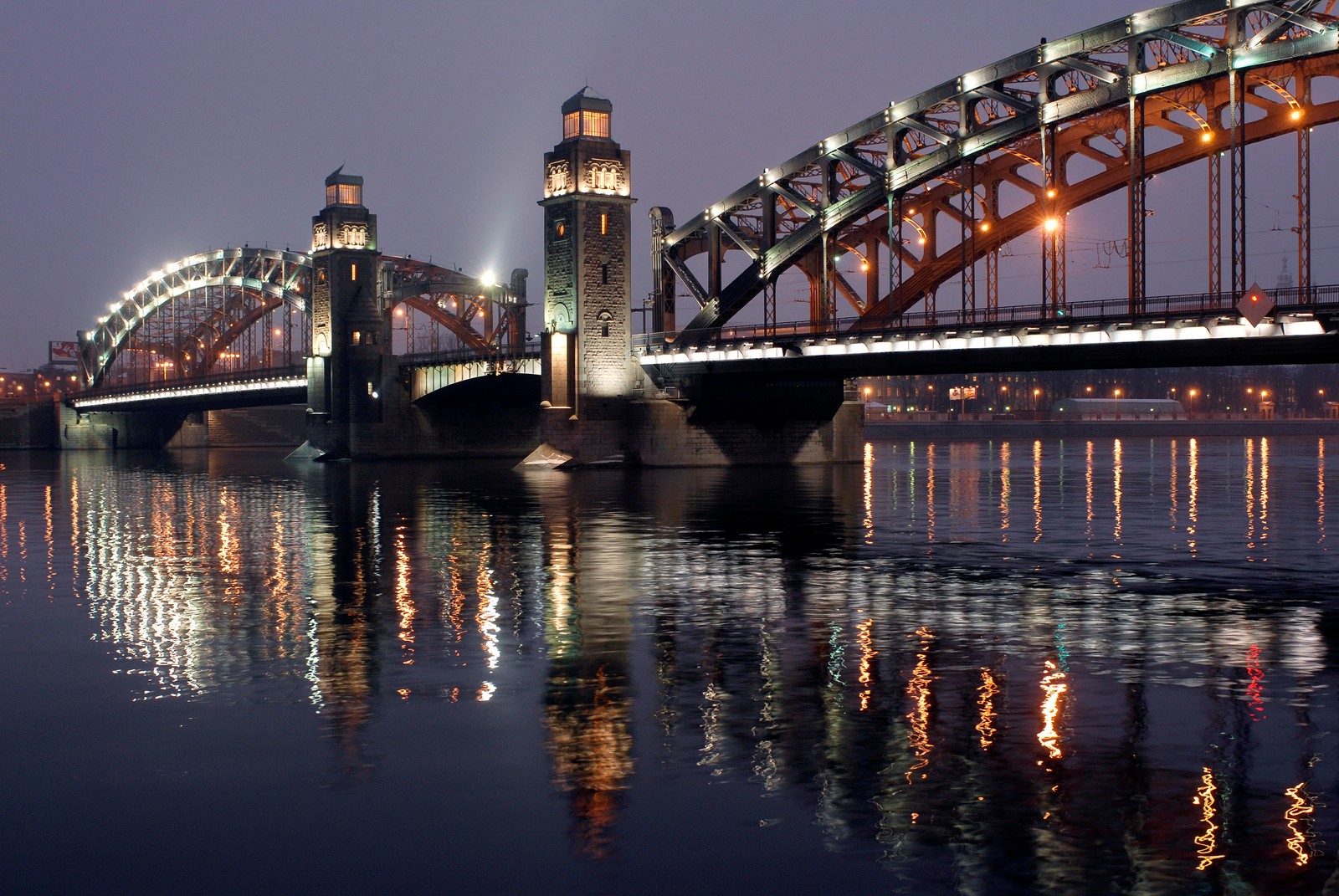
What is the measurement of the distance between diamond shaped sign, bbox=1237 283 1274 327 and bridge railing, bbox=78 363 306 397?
7552cm

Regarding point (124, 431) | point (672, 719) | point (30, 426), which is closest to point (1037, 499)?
point (672, 719)

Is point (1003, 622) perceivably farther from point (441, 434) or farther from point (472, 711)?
point (441, 434)

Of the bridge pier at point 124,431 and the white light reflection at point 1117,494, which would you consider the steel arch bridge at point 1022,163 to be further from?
the bridge pier at point 124,431

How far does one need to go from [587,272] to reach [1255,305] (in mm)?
35575

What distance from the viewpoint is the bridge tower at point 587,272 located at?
75312 mm

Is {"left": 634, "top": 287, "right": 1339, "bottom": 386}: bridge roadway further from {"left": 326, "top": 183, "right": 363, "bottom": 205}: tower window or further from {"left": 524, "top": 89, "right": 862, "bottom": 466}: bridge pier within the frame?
{"left": 326, "top": 183, "right": 363, "bottom": 205}: tower window

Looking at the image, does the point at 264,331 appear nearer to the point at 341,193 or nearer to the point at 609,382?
the point at 341,193

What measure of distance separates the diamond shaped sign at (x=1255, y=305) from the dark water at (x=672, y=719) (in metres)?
20.5

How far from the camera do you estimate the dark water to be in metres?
9.46

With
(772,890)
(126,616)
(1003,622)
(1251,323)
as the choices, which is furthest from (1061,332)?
(772,890)

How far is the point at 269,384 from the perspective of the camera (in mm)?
114750

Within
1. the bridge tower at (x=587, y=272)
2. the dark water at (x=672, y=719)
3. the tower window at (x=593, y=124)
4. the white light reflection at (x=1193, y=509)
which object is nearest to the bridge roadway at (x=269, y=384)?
the bridge tower at (x=587, y=272)

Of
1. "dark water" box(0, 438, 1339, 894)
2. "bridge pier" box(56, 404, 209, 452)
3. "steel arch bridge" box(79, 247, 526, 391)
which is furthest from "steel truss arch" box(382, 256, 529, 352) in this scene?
"dark water" box(0, 438, 1339, 894)

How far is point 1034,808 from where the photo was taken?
10344mm
